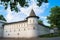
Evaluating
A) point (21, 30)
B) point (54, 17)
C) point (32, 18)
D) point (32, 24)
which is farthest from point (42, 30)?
point (21, 30)

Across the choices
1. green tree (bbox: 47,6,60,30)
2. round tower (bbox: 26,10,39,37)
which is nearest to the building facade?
round tower (bbox: 26,10,39,37)

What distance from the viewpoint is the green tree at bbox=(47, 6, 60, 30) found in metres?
52.2

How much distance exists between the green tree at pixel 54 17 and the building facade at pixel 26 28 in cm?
321

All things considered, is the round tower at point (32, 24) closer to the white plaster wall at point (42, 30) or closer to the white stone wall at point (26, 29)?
the white stone wall at point (26, 29)

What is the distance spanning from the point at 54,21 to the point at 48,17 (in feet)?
11.6

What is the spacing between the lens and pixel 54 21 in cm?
5272

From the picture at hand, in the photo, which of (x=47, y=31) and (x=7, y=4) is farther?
(x=47, y=31)

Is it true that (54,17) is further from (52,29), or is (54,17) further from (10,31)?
(10,31)

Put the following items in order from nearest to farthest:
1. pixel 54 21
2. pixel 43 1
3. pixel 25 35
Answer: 1. pixel 43 1
2. pixel 25 35
3. pixel 54 21

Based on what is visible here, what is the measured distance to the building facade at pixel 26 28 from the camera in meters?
48.9

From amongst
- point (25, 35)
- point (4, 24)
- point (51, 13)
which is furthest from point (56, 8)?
point (4, 24)

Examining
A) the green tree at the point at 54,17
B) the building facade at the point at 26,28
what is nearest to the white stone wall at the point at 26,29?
the building facade at the point at 26,28

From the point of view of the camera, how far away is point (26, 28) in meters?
50.0

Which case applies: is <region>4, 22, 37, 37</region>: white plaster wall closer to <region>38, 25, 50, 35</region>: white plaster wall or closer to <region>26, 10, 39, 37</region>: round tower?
<region>26, 10, 39, 37</region>: round tower
